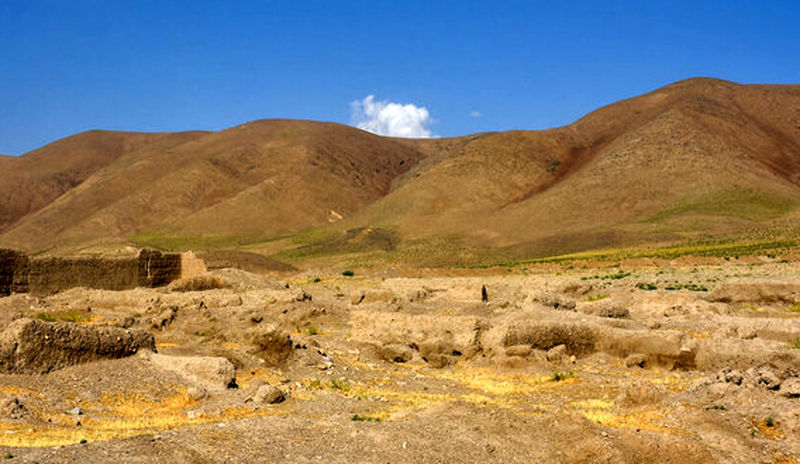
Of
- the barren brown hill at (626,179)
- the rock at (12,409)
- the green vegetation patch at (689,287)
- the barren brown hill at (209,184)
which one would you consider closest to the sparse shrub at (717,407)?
the rock at (12,409)

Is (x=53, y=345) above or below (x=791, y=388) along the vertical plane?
above

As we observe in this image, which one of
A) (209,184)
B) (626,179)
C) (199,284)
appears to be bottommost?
(199,284)

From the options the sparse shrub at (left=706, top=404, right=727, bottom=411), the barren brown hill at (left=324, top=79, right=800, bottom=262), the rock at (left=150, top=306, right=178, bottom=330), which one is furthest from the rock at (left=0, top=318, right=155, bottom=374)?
the barren brown hill at (left=324, top=79, right=800, bottom=262)

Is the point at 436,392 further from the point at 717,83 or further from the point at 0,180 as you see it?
the point at 0,180

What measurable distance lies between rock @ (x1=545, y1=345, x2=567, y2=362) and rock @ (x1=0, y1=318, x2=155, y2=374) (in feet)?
25.7

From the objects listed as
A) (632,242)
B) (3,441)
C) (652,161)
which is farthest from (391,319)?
(652,161)

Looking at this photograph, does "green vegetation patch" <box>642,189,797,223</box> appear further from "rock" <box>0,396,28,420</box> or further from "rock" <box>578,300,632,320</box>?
"rock" <box>0,396,28,420</box>

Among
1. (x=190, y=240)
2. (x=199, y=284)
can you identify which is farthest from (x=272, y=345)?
(x=190, y=240)

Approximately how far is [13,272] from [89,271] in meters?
3.01

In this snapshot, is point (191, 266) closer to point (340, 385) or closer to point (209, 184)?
point (340, 385)

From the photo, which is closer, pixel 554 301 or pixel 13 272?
pixel 554 301

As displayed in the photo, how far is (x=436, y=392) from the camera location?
12930 mm

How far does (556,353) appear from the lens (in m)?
14.8

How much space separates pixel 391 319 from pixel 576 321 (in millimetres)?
4302
